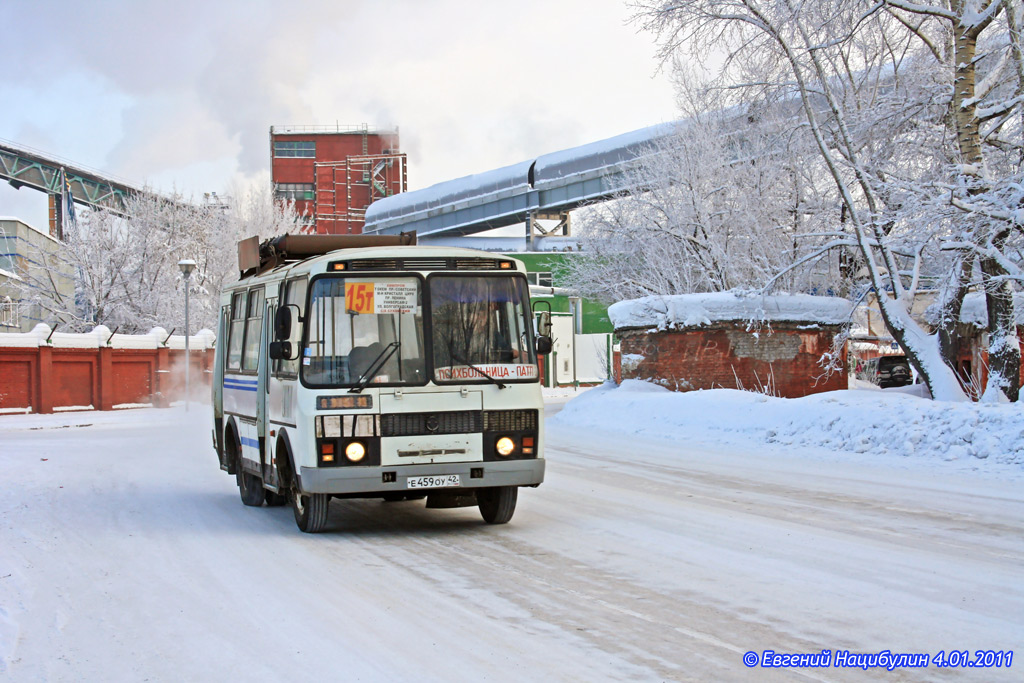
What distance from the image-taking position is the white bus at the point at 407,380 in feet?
32.4

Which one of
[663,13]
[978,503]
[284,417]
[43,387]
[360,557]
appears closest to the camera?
[360,557]

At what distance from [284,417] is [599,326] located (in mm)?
54835

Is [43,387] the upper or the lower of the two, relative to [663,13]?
lower

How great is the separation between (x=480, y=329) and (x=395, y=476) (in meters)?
1.64

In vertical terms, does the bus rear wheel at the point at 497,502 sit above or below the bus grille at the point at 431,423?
below

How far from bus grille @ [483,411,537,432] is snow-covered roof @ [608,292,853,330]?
16.1 metres

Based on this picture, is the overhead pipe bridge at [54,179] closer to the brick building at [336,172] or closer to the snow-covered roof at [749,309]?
the brick building at [336,172]

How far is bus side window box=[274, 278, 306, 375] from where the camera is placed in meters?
10.2

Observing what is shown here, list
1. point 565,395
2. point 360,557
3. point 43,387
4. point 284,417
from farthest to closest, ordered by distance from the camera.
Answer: point 565,395 < point 43,387 < point 284,417 < point 360,557

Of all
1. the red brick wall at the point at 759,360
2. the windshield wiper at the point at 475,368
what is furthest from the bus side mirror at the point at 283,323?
the red brick wall at the point at 759,360

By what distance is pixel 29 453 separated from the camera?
843 inches

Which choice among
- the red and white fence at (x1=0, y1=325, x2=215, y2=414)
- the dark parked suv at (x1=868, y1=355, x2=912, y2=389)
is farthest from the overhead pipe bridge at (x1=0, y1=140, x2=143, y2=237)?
the dark parked suv at (x1=868, y1=355, x2=912, y2=389)

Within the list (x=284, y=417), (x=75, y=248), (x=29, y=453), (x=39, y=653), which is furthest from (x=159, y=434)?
(x=75, y=248)

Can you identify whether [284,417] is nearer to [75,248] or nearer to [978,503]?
[978,503]
